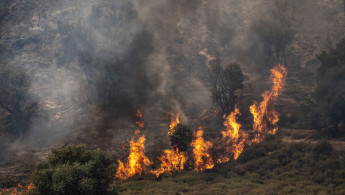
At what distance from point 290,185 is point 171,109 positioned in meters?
29.7

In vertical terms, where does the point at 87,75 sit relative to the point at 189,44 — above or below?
below

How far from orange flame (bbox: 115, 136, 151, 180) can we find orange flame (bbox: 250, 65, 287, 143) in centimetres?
1911

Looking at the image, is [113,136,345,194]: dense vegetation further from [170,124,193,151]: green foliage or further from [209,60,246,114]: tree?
[209,60,246,114]: tree

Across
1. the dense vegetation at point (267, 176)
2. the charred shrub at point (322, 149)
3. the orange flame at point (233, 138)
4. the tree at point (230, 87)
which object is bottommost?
the dense vegetation at point (267, 176)

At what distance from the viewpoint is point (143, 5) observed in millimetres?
95875

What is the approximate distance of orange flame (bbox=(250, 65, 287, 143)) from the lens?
51.1 metres

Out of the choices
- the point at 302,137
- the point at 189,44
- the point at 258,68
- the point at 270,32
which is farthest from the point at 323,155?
the point at 189,44

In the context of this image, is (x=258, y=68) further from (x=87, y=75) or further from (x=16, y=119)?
(x=16, y=119)

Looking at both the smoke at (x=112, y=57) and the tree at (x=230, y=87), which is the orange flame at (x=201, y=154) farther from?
the tree at (x=230, y=87)

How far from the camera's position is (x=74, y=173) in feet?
93.2

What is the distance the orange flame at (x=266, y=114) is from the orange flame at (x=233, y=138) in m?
2.51

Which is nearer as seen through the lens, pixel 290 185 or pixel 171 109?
pixel 290 185

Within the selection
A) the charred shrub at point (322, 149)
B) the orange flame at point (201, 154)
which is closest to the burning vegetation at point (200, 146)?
the orange flame at point (201, 154)

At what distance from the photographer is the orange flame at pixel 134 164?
41.9 m
